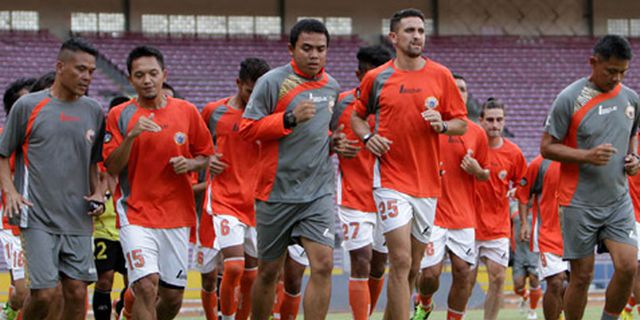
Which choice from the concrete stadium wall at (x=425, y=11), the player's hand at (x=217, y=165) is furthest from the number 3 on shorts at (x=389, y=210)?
the concrete stadium wall at (x=425, y=11)

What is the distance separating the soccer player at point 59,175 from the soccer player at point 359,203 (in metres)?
2.74

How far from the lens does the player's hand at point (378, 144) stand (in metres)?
9.68

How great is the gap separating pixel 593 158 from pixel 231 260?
3.97m

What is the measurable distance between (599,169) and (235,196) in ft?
12.9

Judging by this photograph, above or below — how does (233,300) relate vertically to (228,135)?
below

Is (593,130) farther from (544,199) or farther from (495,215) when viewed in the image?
(495,215)

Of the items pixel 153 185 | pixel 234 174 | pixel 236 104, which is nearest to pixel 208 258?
pixel 234 174

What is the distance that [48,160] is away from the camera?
9516 millimetres

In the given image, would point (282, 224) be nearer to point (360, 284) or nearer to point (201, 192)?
point (360, 284)

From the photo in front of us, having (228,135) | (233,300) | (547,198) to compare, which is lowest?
(233,300)

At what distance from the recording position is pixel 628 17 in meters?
40.8

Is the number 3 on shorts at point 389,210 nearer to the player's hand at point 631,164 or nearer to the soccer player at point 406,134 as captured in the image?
the soccer player at point 406,134

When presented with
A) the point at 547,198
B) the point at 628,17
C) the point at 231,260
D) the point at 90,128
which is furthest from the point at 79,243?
the point at 628,17

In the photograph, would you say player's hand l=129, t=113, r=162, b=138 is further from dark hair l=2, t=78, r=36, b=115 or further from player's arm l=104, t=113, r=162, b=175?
dark hair l=2, t=78, r=36, b=115
